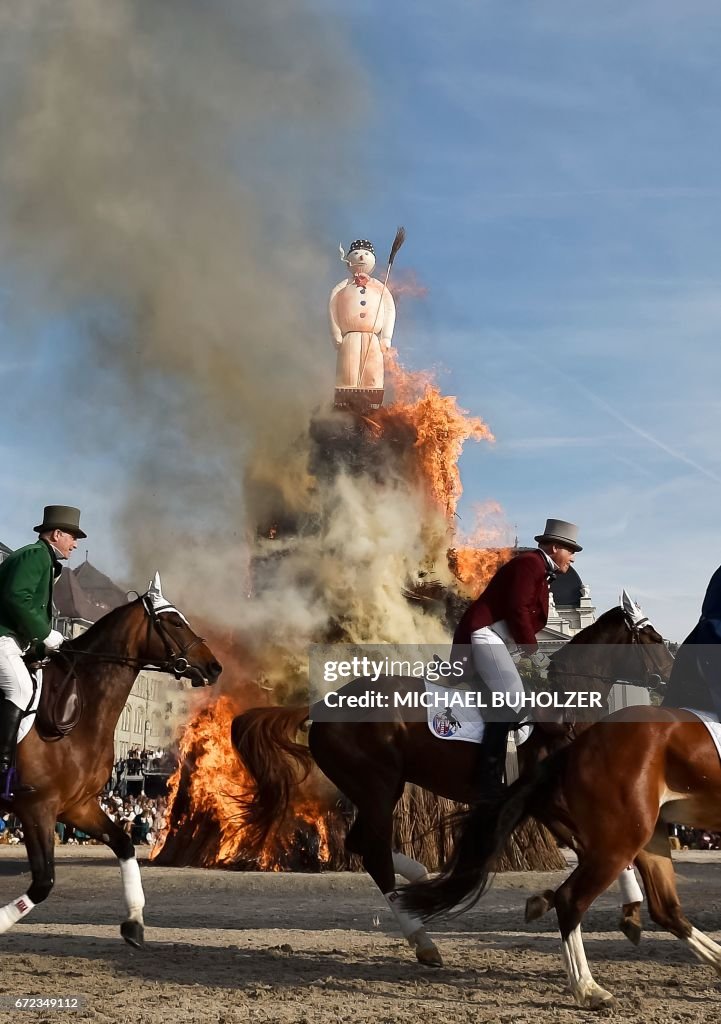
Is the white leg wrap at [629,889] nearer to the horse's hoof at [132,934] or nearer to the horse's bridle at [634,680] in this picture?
the horse's bridle at [634,680]

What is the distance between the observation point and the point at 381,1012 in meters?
6.57

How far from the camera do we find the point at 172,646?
9.30m

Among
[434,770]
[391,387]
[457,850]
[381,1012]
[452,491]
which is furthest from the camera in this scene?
[391,387]

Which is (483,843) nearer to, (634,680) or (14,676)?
(634,680)

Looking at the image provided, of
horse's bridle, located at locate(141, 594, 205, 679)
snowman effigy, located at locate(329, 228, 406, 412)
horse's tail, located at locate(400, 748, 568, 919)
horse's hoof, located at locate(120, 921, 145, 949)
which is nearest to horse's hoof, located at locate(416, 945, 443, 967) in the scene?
horse's tail, located at locate(400, 748, 568, 919)

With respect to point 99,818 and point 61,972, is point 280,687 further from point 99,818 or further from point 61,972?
point 61,972

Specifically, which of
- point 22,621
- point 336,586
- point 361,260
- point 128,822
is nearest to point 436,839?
point 336,586

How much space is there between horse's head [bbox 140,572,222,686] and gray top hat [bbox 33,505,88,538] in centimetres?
79

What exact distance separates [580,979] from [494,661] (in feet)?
8.79

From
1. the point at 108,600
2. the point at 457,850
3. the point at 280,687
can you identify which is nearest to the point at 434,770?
the point at 457,850

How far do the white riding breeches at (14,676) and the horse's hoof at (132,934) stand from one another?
1808 mm

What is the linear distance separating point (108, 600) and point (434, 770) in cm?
6344

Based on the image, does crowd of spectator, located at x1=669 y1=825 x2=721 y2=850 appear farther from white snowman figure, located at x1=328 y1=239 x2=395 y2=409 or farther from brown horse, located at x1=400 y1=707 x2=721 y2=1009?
brown horse, located at x1=400 y1=707 x2=721 y2=1009

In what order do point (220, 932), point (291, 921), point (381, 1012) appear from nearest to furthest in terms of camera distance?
point (381, 1012), point (220, 932), point (291, 921)
